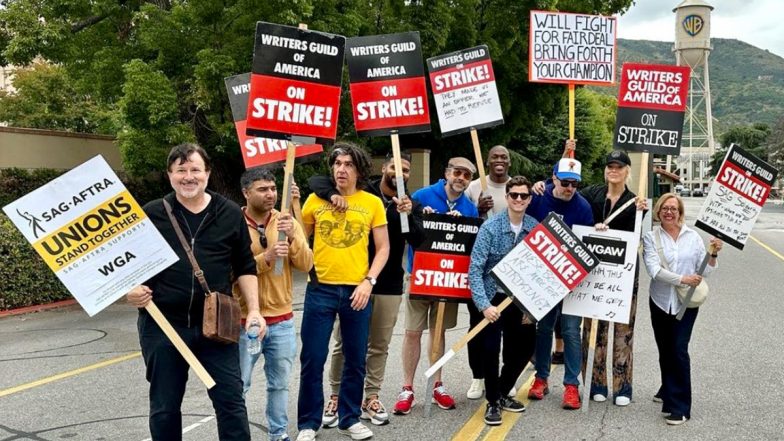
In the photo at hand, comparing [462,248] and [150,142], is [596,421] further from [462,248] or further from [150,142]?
[150,142]

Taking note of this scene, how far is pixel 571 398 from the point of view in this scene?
5.51m

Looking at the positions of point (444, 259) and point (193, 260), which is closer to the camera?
point (193, 260)

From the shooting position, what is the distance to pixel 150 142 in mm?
12812

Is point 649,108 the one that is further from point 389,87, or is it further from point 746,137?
point 746,137

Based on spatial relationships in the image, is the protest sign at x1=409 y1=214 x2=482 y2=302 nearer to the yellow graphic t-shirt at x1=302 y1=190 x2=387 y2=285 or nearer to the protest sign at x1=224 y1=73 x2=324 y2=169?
the yellow graphic t-shirt at x1=302 y1=190 x2=387 y2=285

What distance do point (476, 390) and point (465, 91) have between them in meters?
2.63

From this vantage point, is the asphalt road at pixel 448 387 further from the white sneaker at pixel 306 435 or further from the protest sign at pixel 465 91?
the protest sign at pixel 465 91

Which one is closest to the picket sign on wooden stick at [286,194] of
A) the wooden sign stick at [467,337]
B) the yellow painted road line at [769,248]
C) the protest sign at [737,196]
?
the wooden sign stick at [467,337]

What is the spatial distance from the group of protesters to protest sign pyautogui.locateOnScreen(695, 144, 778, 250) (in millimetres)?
287

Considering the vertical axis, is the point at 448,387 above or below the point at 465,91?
below

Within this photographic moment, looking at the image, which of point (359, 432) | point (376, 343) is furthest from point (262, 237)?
point (359, 432)

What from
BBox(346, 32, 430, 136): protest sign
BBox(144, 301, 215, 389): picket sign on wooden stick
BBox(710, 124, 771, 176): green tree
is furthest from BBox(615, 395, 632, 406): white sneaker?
BBox(710, 124, 771, 176): green tree

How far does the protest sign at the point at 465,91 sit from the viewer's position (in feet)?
20.3

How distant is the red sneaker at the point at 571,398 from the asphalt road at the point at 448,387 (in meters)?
0.08
